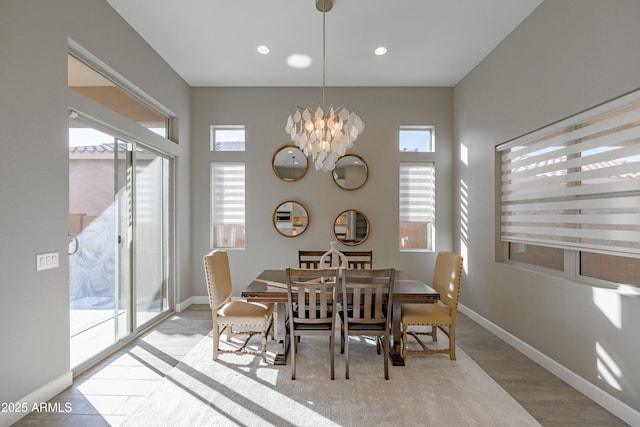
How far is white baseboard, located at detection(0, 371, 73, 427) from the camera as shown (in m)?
2.00

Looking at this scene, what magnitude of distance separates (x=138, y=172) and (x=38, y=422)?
7.81 ft

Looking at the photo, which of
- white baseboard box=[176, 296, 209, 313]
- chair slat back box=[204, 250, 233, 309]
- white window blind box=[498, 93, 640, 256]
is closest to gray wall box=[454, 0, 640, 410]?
white window blind box=[498, 93, 640, 256]

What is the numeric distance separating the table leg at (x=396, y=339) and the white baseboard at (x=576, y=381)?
4.10 feet

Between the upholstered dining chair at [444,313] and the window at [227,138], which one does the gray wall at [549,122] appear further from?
the window at [227,138]

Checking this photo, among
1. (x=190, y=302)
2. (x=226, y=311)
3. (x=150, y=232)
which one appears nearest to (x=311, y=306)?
(x=226, y=311)

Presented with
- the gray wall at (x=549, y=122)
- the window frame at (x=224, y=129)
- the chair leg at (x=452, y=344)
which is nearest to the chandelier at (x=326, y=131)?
the gray wall at (x=549, y=122)

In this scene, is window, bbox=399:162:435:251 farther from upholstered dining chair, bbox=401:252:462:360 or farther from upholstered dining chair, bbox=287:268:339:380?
upholstered dining chair, bbox=287:268:339:380

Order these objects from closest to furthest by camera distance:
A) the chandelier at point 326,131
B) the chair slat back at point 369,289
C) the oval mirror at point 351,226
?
the chair slat back at point 369,289 < the chandelier at point 326,131 < the oval mirror at point 351,226

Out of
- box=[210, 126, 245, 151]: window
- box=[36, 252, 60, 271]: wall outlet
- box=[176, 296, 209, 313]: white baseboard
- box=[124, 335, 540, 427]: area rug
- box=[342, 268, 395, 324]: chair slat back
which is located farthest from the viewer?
box=[210, 126, 245, 151]: window

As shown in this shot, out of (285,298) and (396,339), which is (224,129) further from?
(396,339)

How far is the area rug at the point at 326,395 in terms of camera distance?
2109 mm

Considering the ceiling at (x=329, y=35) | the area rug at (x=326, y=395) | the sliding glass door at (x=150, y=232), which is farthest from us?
the sliding glass door at (x=150, y=232)

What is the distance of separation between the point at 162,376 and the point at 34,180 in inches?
70.2

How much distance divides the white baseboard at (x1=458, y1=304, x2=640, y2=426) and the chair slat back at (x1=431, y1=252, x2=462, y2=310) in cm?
82
